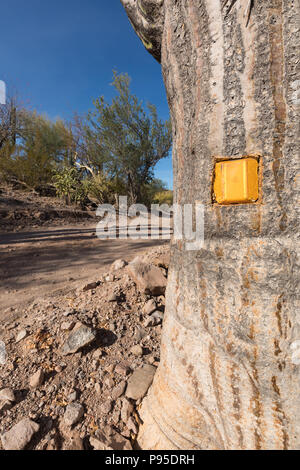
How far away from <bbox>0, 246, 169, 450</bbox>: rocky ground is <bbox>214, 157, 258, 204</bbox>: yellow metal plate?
111cm

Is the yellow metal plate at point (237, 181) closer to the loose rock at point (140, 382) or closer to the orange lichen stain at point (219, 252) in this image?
the orange lichen stain at point (219, 252)

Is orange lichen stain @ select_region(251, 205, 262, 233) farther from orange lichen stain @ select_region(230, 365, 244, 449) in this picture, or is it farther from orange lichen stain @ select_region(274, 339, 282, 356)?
orange lichen stain @ select_region(230, 365, 244, 449)

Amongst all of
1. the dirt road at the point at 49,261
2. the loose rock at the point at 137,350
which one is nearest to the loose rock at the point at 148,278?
the loose rock at the point at 137,350

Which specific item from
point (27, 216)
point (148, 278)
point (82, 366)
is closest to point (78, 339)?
point (82, 366)

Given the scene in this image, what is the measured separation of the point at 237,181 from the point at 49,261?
10.7 feet

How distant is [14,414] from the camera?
1136 millimetres

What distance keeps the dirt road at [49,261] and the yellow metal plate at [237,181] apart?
2052 millimetres

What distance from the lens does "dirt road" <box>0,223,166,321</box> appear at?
7.89 feet

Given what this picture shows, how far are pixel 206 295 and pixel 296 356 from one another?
313mm

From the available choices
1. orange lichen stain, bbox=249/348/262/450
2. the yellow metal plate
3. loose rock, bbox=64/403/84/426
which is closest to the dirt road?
loose rock, bbox=64/403/84/426

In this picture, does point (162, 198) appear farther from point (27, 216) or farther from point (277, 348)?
point (277, 348)

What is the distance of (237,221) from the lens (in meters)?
0.73

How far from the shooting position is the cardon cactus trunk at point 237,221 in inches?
26.0
